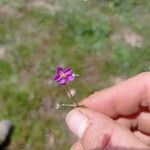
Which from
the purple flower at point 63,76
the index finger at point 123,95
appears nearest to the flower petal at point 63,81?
the purple flower at point 63,76

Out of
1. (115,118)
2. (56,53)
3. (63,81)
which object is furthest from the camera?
(56,53)

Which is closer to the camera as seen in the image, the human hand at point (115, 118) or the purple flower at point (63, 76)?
the human hand at point (115, 118)

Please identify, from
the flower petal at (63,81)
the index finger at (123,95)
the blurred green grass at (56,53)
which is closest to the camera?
the flower petal at (63,81)

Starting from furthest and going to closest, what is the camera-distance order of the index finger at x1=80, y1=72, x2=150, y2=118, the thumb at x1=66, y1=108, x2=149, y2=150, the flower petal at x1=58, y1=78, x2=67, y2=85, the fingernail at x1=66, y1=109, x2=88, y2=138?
the index finger at x1=80, y1=72, x2=150, y2=118 → the flower petal at x1=58, y1=78, x2=67, y2=85 → the fingernail at x1=66, y1=109, x2=88, y2=138 → the thumb at x1=66, y1=108, x2=149, y2=150

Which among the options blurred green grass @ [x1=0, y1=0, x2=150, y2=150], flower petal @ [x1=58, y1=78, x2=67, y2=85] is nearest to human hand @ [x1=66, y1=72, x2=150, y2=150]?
flower petal @ [x1=58, y1=78, x2=67, y2=85]

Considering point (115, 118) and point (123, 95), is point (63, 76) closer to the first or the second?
point (123, 95)

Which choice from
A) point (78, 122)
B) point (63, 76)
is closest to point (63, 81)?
point (63, 76)

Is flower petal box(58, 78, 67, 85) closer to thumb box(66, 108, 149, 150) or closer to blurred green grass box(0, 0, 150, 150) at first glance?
thumb box(66, 108, 149, 150)

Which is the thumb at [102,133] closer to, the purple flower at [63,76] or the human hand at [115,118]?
the human hand at [115,118]
